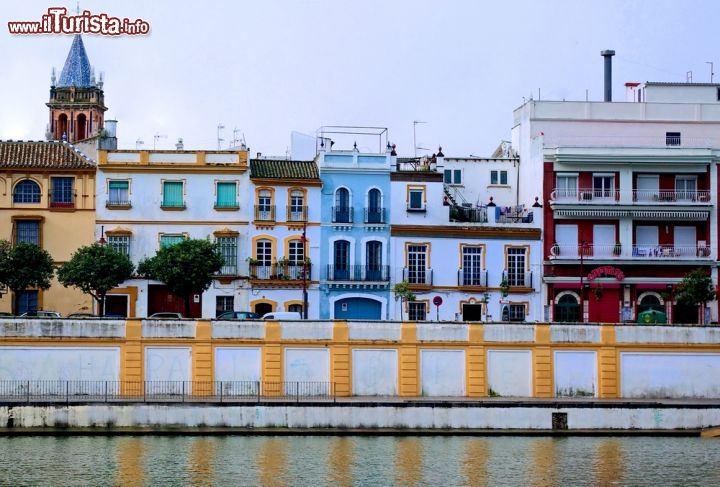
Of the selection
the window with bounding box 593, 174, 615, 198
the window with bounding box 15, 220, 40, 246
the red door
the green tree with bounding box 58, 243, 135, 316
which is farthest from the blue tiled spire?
the red door

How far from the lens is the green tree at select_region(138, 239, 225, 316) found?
76.8m

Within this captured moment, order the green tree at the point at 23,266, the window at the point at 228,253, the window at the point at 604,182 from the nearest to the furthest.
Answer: the green tree at the point at 23,266 → the window at the point at 228,253 → the window at the point at 604,182

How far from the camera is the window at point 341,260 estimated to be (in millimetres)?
82375

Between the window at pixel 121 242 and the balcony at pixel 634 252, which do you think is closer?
the window at pixel 121 242

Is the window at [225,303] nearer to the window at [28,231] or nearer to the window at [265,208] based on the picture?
the window at [265,208]

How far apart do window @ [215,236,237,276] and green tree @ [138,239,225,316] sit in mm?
2965

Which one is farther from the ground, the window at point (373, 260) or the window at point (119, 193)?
the window at point (119, 193)

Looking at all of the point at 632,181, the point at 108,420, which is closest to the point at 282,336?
the point at 108,420

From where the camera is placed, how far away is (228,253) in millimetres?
81750

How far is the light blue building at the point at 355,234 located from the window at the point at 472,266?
400 centimetres

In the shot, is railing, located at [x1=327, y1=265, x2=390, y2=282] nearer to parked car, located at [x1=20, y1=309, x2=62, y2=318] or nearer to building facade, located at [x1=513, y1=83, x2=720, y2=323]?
building facade, located at [x1=513, y1=83, x2=720, y2=323]

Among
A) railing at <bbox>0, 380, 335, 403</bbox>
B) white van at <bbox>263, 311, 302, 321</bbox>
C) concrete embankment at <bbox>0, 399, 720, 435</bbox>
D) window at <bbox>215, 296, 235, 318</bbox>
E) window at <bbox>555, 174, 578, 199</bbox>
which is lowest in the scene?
concrete embankment at <bbox>0, 399, 720, 435</bbox>

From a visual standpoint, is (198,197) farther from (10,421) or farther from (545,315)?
(10,421)

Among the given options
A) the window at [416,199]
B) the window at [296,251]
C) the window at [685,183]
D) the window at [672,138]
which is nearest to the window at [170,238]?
the window at [296,251]
